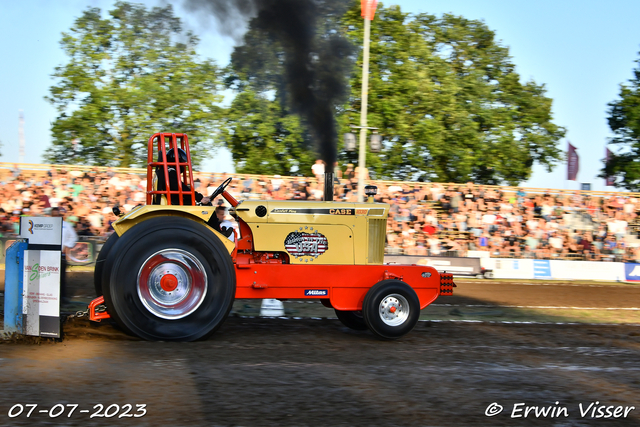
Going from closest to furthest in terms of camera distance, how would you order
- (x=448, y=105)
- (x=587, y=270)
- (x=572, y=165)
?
1. (x=587, y=270)
2. (x=448, y=105)
3. (x=572, y=165)

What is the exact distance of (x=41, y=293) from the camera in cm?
553

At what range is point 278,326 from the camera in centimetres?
707

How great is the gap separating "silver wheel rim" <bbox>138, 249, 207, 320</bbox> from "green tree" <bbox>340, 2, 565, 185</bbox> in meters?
15.1

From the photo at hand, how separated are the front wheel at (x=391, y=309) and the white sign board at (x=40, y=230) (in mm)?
3101

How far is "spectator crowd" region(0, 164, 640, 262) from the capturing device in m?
14.6

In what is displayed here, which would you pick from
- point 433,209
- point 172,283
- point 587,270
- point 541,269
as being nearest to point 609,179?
point 587,270

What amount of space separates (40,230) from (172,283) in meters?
1.31

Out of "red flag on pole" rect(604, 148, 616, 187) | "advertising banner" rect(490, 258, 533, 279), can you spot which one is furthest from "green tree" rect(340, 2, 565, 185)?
"advertising banner" rect(490, 258, 533, 279)

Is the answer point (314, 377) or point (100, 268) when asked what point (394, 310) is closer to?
point (314, 377)

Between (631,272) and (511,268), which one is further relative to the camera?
(631,272)

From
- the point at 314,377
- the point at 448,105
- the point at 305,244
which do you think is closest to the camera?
the point at 314,377

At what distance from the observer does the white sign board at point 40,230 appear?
5.60m

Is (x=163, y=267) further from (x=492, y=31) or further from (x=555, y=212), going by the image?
(x=492, y=31)

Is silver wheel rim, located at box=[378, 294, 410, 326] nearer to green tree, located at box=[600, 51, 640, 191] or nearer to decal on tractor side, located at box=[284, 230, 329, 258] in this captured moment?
decal on tractor side, located at box=[284, 230, 329, 258]
